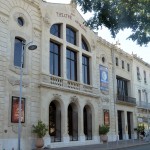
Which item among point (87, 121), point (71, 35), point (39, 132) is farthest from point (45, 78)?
point (87, 121)

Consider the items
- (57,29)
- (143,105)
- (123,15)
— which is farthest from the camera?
(143,105)

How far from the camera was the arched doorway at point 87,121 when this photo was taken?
3479 cm

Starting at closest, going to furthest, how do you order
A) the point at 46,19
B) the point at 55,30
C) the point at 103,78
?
the point at 46,19 < the point at 55,30 < the point at 103,78

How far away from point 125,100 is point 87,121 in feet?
35.7

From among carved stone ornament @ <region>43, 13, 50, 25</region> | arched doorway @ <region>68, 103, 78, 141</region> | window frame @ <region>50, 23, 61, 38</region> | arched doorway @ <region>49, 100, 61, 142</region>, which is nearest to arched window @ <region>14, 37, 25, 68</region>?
carved stone ornament @ <region>43, 13, 50, 25</region>

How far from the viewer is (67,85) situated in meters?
31.5

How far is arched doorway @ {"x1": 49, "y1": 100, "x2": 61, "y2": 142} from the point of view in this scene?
97.3ft

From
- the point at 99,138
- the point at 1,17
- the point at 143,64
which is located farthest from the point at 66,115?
the point at 143,64

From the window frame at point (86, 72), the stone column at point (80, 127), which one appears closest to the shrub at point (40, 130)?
the stone column at point (80, 127)

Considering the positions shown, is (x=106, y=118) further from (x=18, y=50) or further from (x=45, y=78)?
(x=18, y=50)

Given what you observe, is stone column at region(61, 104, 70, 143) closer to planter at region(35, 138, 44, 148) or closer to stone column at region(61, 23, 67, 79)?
stone column at region(61, 23, 67, 79)

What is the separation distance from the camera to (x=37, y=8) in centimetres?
2950

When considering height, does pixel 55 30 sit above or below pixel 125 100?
above

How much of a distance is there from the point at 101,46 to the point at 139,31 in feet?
87.6
